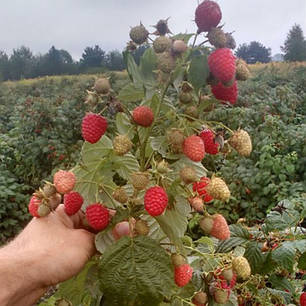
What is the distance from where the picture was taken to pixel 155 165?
0.84 m

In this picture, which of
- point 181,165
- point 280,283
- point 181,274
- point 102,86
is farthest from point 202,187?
point 280,283

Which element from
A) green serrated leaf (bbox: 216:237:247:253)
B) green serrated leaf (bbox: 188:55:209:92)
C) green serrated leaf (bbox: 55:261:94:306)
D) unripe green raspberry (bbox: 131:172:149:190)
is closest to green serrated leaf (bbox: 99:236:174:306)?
unripe green raspberry (bbox: 131:172:149:190)

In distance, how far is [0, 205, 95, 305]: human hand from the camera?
0.88 meters

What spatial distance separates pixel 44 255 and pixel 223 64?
511 mm

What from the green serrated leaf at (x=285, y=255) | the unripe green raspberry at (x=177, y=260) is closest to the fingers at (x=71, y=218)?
the unripe green raspberry at (x=177, y=260)

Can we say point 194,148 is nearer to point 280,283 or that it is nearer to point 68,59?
point 280,283

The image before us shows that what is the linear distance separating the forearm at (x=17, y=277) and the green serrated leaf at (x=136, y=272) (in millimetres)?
154

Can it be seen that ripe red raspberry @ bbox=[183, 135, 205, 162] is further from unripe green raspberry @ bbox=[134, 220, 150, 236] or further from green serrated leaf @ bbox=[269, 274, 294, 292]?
green serrated leaf @ bbox=[269, 274, 294, 292]

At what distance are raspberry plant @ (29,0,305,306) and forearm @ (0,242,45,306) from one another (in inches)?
3.8

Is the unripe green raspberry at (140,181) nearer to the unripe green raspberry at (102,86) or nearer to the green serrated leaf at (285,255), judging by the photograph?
the unripe green raspberry at (102,86)

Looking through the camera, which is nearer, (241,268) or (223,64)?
(223,64)

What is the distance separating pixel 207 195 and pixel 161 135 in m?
0.16

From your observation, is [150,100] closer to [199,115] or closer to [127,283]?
[199,115]

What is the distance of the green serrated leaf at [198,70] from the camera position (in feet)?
2.56
